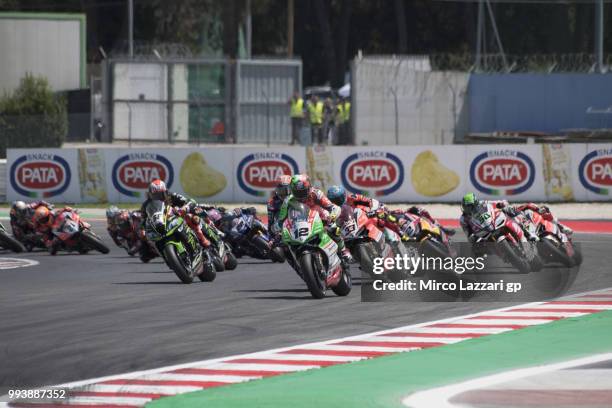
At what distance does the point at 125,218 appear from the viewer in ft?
81.0

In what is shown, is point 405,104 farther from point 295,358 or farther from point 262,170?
point 295,358

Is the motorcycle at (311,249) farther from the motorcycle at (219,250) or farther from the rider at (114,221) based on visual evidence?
the rider at (114,221)

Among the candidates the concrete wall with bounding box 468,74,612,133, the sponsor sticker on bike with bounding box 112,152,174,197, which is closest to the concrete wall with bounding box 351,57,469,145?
the concrete wall with bounding box 468,74,612,133

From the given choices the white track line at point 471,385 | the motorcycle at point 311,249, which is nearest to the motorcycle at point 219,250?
the motorcycle at point 311,249

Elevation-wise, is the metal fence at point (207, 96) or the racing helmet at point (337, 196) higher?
the metal fence at point (207, 96)

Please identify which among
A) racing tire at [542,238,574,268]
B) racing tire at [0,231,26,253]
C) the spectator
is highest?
the spectator

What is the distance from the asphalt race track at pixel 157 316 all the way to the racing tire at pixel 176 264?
0.63 feet

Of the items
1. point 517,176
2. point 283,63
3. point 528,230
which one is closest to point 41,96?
point 283,63

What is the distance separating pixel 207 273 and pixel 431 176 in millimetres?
16414

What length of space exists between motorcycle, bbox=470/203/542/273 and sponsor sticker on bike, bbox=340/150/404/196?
617 inches

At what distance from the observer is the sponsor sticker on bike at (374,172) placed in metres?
35.5

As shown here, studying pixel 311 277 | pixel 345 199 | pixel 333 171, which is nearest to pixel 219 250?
pixel 345 199

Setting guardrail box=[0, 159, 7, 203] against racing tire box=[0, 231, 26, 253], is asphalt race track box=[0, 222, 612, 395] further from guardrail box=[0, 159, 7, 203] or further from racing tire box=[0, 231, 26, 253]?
guardrail box=[0, 159, 7, 203]

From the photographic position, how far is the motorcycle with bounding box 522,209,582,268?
20.6 m
